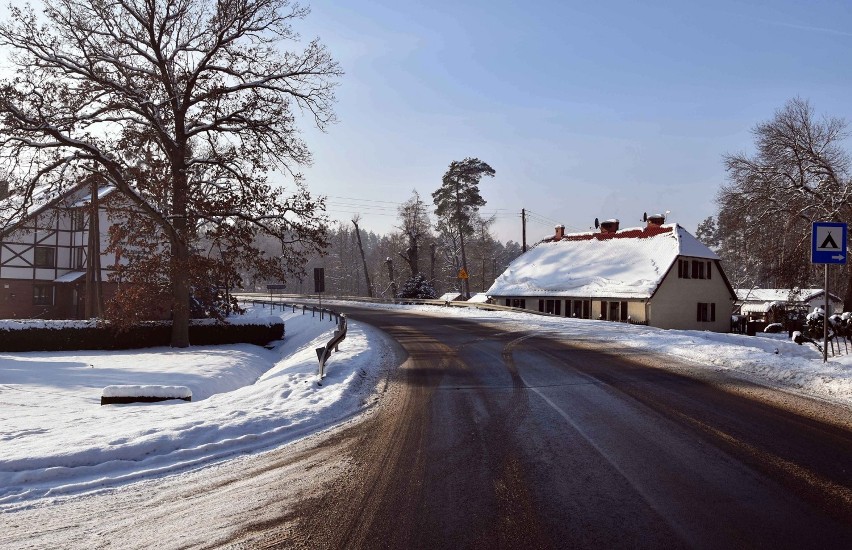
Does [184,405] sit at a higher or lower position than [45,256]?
lower

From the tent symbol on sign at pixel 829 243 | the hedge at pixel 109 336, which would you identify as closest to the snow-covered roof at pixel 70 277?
the hedge at pixel 109 336

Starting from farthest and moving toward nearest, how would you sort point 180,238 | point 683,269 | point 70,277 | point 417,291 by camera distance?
point 417,291
point 683,269
point 70,277
point 180,238

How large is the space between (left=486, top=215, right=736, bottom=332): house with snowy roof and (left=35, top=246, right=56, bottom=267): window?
111 feet

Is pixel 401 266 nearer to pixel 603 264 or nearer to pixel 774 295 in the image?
pixel 603 264

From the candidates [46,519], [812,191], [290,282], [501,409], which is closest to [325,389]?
[501,409]

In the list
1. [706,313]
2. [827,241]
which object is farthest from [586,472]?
[706,313]

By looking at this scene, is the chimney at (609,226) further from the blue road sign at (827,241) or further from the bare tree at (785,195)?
the blue road sign at (827,241)

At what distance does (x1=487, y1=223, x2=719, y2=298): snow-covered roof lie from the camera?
1688 inches

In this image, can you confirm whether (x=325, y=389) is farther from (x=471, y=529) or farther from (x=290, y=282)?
(x=290, y=282)

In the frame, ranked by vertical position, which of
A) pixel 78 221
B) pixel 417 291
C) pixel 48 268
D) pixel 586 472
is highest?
pixel 78 221

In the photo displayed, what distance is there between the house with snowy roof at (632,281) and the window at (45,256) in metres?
33.9

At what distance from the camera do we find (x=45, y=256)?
38.6 meters

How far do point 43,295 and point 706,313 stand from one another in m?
48.8

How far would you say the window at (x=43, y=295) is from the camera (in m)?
38.2
